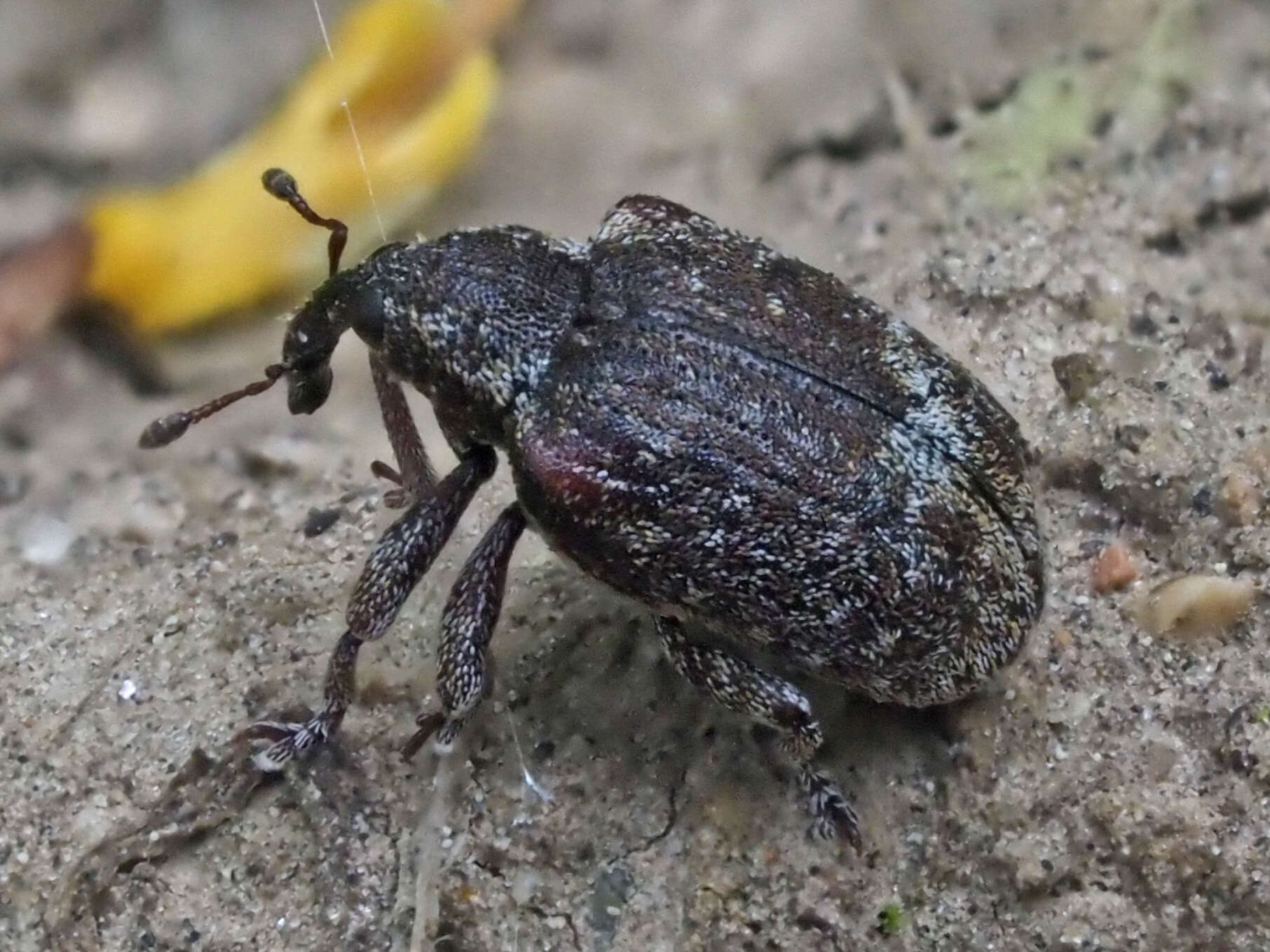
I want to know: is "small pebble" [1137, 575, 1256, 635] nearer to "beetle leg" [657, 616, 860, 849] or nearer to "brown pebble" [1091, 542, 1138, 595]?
"brown pebble" [1091, 542, 1138, 595]

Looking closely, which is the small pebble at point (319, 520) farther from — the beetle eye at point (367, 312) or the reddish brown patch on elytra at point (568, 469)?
the reddish brown patch on elytra at point (568, 469)

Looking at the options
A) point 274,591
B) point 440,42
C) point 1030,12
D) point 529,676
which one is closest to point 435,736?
point 529,676

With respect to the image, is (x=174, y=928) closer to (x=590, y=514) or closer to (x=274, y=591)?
(x=274, y=591)

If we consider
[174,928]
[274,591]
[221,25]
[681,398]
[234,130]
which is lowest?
[174,928]

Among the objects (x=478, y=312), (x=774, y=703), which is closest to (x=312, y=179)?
(x=478, y=312)

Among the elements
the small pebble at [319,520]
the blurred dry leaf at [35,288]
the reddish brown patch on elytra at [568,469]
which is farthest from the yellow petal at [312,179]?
the reddish brown patch on elytra at [568,469]

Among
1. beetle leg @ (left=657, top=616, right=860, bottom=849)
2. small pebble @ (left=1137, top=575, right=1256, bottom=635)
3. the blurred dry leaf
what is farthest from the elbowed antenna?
small pebble @ (left=1137, top=575, right=1256, bottom=635)
